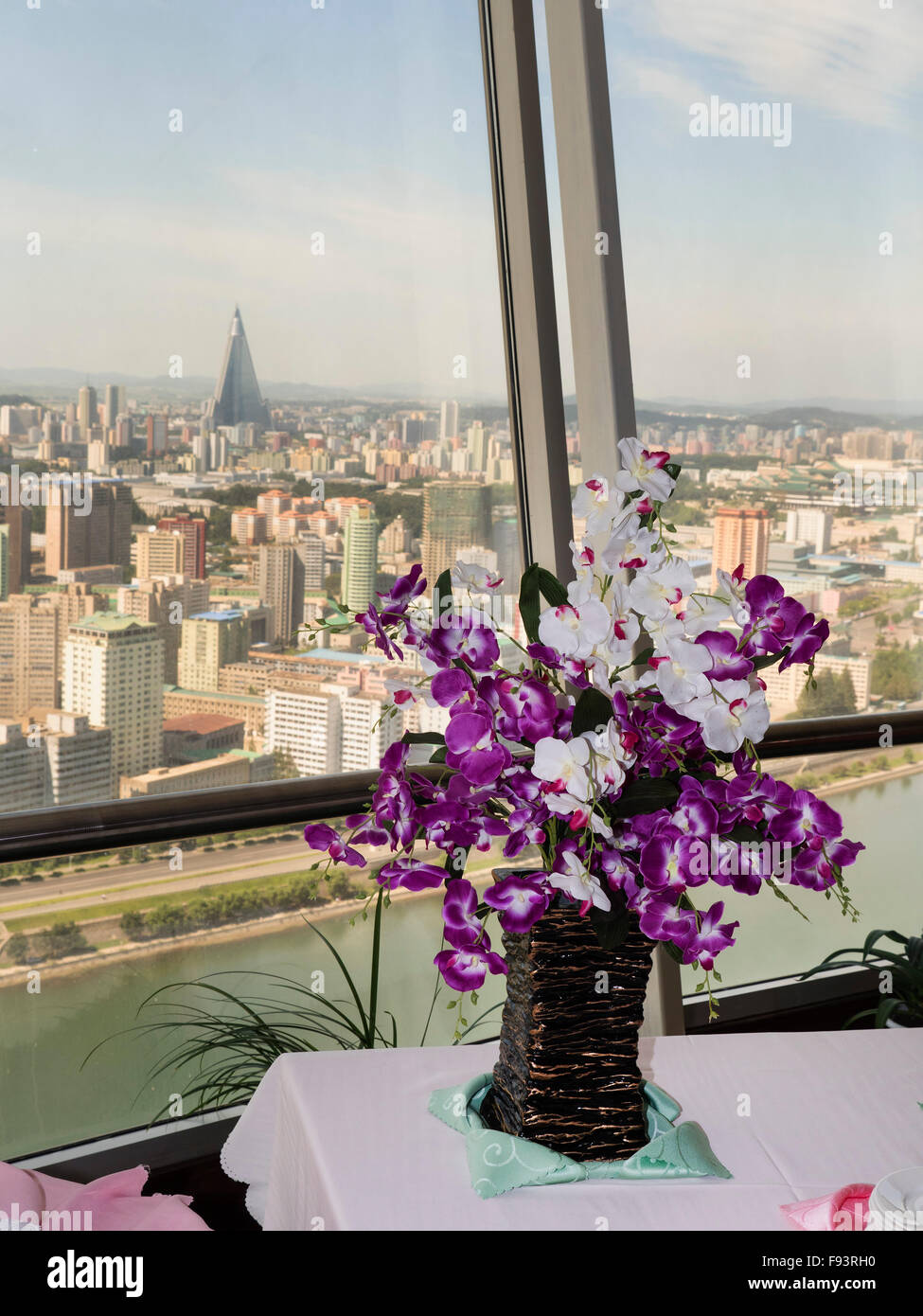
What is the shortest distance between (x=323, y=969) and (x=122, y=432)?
3.91 feet

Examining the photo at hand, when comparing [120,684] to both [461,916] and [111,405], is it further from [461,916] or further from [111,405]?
[461,916]

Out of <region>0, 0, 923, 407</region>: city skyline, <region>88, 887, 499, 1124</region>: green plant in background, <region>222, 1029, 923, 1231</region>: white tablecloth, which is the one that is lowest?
<region>88, 887, 499, 1124</region>: green plant in background

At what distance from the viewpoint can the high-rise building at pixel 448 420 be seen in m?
2.54

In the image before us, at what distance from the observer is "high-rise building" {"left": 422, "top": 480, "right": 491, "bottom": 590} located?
257cm

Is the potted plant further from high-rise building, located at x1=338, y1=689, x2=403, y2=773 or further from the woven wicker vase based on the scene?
high-rise building, located at x1=338, y1=689, x2=403, y2=773

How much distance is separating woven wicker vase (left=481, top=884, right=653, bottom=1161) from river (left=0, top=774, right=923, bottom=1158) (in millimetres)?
1403

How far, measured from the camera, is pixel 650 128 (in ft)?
8.72

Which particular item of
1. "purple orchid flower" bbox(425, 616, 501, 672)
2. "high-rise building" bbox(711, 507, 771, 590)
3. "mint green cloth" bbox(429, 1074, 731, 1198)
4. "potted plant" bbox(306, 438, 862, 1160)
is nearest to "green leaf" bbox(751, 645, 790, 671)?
"potted plant" bbox(306, 438, 862, 1160)

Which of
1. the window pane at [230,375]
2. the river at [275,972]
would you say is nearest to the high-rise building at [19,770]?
the window pane at [230,375]

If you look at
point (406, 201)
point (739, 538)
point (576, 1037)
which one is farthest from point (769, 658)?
A: point (739, 538)
